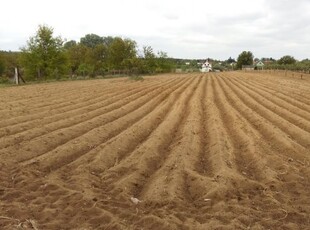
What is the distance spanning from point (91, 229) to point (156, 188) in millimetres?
1646

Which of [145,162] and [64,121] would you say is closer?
[145,162]

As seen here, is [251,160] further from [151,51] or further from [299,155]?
[151,51]

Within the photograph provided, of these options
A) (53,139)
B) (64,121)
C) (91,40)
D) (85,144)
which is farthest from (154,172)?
(91,40)

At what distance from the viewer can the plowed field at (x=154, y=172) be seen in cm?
554

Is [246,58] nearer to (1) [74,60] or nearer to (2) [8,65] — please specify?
(1) [74,60]

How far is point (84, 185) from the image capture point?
22.1 feet

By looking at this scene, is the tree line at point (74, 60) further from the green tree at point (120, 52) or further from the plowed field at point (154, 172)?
the plowed field at point (154, 172)

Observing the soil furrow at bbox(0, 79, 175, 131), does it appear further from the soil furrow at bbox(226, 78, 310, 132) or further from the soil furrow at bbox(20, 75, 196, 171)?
the soil furrow at bbox(226, 78, 310, 132)

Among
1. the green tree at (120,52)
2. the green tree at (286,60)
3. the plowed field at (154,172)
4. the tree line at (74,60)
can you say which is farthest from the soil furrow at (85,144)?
the green tree at (286,60)

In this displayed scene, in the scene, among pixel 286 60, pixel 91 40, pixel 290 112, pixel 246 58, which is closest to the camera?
pixel 290 112

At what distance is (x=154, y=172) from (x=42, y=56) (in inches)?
1793

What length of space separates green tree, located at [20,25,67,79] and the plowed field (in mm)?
37713

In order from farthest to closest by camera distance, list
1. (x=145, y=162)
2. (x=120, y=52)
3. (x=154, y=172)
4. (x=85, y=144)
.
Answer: (x=120, y=52)
(x=85, y=144)
(x=145, y=162)
(x=154, y=172)

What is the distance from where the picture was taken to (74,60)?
77562 mm
